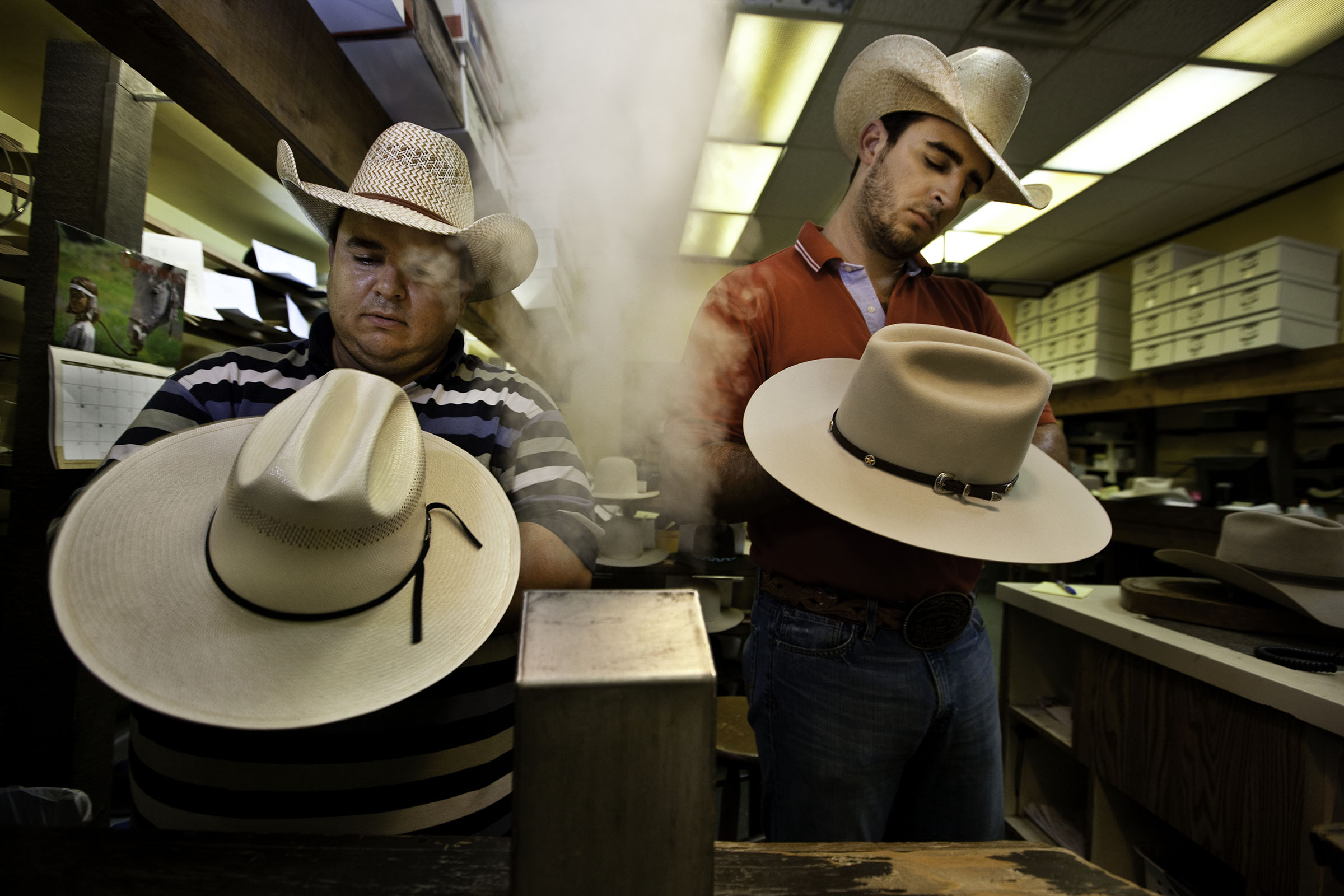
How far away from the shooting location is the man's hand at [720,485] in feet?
3.32

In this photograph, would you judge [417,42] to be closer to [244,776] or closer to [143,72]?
[143,72]

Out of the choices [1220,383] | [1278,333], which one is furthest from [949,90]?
[1220,383]

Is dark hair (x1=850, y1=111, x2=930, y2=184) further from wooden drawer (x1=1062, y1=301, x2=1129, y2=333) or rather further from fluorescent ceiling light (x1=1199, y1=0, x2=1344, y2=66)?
wooden drawer (x1=1062, y1=301, x2=1129, y2=333)

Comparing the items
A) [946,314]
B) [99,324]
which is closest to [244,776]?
[99,324]

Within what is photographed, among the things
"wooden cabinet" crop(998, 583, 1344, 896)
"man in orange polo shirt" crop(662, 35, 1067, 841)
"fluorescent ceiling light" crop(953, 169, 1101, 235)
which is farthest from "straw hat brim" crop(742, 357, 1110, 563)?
"fluorescent ceiling light" crop(953, 169, 1101, 235)

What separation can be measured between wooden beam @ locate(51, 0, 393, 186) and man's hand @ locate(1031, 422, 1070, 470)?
1.61 m

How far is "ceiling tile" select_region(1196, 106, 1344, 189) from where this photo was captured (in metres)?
3.92

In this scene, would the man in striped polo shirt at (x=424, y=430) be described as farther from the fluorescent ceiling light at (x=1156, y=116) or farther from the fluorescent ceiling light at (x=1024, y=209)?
the fluorescent ceiling light at (x=1024, y=209)

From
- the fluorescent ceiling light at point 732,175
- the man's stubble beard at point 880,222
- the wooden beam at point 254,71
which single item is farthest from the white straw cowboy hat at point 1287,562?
the fluorescent ceiling light at point 732,175

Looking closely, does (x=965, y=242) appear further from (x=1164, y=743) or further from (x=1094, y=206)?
(x=1164, y=743)

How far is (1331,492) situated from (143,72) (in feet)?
22.4

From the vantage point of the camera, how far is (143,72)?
2.85 ft

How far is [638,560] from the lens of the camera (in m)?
2.76

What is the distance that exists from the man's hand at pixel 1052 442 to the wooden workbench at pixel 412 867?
0.81 m
